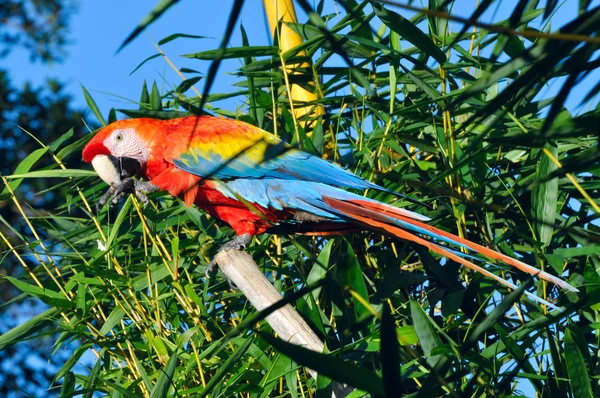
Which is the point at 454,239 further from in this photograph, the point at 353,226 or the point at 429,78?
the point at 429,78

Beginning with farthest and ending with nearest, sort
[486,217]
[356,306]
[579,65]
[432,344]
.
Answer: [486,217], [356,306], [432,344], [579,65]

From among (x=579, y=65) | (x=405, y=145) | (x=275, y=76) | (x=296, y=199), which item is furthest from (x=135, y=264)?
(x=579, y=65)

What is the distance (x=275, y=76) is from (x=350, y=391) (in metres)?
0.64

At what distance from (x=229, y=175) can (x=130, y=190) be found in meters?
0.19

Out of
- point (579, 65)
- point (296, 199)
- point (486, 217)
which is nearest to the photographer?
point (579, 65)

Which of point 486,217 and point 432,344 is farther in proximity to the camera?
point 486,217

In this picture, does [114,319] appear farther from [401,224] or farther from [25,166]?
[401,224]

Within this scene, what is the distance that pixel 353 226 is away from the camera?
128cm

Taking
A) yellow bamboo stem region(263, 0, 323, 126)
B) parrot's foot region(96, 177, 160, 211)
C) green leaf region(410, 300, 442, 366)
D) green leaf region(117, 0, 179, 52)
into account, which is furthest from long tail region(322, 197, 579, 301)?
green leaf region(117, 0, 179, 52)

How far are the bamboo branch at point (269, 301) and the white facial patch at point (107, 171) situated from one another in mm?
341

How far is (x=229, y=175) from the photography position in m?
1.41

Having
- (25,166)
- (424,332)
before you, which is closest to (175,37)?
(25,166)

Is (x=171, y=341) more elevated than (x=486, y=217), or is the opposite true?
(x=171, y=341)

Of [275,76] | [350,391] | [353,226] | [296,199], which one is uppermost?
[275,76]
